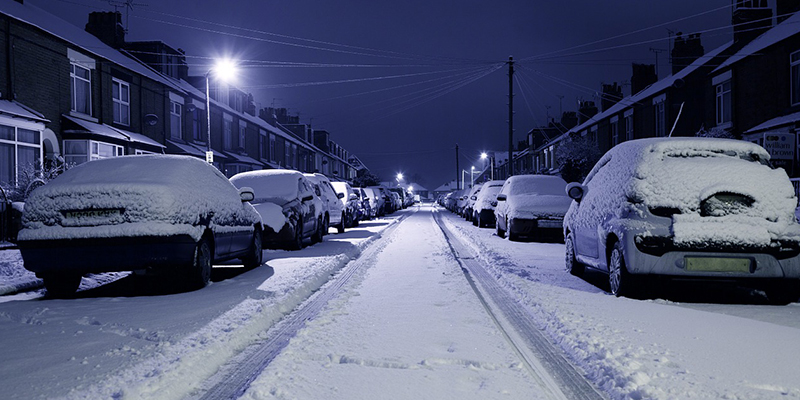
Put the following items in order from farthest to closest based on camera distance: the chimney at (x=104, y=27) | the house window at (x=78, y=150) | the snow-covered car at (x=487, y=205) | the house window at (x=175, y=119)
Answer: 1. the house window at (x=175, y=119)
2. the chimney at (x=104, y=27)
3. the snow-covered car at (x=487, y=205)
4. the house window at (x=78, y=150)

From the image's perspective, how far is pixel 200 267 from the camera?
278 inches

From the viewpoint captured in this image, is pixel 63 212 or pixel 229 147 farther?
pixel 229 147

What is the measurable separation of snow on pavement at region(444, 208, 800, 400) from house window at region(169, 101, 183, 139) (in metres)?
27.0

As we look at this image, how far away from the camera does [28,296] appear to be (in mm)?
7094

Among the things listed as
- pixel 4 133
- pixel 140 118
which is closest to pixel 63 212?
pixel 4 133

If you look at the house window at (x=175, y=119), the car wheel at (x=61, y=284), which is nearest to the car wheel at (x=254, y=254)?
the car wheel at (x=61, y=284)

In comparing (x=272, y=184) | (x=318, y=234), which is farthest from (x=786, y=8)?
(x=272, y=184)

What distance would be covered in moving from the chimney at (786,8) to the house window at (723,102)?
3410mm

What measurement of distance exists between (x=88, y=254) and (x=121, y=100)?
21467 millimetres

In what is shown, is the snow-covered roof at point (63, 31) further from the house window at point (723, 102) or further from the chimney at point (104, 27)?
the house window at point (723, 102)

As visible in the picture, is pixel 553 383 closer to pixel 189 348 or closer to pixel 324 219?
pixel 189 348

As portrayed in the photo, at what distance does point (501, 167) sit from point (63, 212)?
317 ft

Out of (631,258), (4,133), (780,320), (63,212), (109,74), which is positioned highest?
(109,74)

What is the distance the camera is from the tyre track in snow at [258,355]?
355 cm
